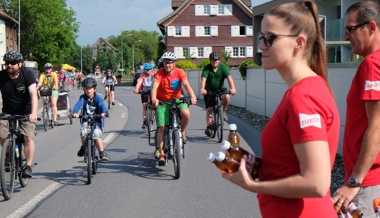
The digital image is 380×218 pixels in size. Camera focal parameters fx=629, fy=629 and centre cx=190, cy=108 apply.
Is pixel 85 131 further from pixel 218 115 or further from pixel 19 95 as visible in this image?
pixel 218 115

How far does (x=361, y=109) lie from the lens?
3262mm

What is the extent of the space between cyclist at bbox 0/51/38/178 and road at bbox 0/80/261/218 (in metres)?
0.72

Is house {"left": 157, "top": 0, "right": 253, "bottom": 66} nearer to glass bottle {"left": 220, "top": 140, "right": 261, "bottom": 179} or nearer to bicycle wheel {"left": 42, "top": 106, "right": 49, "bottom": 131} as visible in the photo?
bicycle wheel {"left": 42, "top": 106, "right": 49, "bottom": 131}

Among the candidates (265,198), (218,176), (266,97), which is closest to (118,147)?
(218,176)

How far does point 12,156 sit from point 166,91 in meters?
3.04

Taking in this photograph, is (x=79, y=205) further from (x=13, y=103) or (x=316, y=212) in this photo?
(x=316, y=212)

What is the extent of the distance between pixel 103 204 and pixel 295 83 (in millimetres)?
5482

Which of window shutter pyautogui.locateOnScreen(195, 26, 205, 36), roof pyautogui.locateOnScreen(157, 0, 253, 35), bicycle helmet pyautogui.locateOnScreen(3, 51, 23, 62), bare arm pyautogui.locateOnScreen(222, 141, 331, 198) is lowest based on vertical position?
bare arm pyautogui.locateOnScreen(222, 141, 331, 198)

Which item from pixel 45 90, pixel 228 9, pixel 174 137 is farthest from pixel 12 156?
pixel 228 9

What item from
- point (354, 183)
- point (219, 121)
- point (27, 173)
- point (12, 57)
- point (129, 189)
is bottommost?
point (129, 189)

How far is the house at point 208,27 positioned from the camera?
268ft

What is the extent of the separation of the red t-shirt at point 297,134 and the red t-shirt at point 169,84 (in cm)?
785

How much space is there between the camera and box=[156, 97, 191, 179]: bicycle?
30.3 feet

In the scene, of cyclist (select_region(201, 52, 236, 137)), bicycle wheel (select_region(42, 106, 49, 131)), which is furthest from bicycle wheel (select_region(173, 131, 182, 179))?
bicycle wheel (select_region(42, 106, 49, 131))
